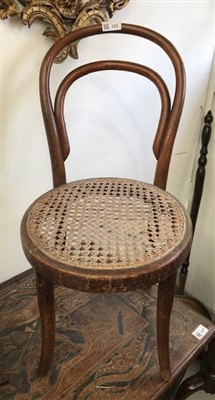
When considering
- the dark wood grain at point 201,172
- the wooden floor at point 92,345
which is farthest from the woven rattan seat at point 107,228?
the dark wood grain at point 201,172

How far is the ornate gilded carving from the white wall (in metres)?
0.04

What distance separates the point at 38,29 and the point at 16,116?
22 centimetres

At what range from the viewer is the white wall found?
34.6 inches

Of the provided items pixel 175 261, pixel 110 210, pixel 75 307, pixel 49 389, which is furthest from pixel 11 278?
pixel 175 261

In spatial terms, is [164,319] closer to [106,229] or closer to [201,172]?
[106,229]

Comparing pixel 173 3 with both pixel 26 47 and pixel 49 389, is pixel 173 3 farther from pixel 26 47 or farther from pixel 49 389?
pixel 49 389

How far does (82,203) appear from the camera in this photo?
794 mm

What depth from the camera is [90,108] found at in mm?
1055

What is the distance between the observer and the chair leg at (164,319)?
72 centimetres

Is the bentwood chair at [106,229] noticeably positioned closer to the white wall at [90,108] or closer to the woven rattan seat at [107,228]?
the woven rattan seat at [107,228]

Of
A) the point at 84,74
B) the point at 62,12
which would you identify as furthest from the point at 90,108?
the point at 62,12

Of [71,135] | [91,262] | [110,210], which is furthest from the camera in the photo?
[71,135]

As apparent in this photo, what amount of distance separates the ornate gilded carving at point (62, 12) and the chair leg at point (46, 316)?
1.91 feet

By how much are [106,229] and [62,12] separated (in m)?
0.54
